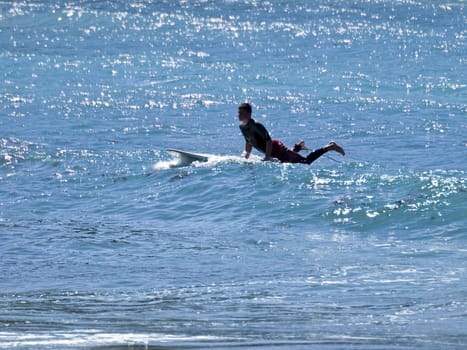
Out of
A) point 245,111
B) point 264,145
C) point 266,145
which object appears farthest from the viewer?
point 264,145

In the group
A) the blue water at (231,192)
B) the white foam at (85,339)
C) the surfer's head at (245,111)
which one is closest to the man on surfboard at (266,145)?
the surfer's head at (245,111)

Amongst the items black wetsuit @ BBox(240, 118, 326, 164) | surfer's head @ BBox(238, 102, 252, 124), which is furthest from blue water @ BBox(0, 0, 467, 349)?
surfer's head @ BBox(238, 102, 252, 124)

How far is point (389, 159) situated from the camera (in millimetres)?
17719

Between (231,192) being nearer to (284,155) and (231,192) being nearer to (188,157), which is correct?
(284,155)

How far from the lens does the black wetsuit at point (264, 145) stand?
15344mm

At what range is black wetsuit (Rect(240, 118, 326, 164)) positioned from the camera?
604 inches

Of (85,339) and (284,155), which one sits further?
(284,155)

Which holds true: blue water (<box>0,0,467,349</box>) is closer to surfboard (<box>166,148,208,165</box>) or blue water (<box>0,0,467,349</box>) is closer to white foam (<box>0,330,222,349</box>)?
white foam (<box>0,330,222,349</box>)

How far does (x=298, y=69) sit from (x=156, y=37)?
758 cm

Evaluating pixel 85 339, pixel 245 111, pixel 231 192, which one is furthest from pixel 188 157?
pixel 85 339

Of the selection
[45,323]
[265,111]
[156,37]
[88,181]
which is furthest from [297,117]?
[45,323]

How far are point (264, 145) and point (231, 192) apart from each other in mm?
1633

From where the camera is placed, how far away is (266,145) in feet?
50.5

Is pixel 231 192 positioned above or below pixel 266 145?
below
